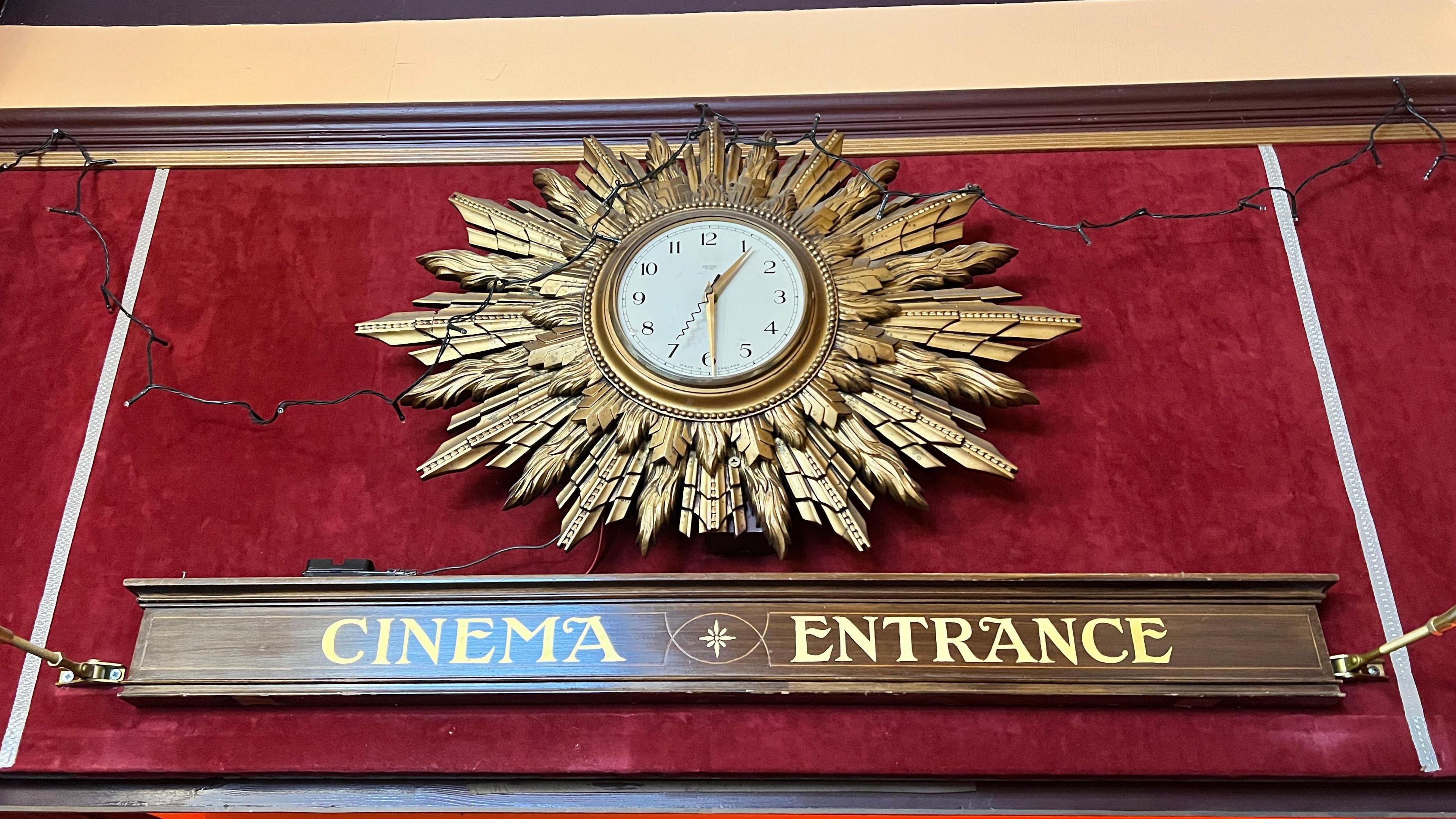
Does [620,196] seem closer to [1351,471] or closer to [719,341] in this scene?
[719,341]

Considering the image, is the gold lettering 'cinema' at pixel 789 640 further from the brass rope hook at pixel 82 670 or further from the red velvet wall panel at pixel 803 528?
the brass rope hook at pixel 82 670

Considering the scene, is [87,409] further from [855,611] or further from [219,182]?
[855,611]

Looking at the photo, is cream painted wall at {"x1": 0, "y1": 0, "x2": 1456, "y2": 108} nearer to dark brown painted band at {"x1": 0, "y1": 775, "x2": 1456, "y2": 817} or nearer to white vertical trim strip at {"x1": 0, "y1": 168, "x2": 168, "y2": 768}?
white vertical trim strip at {"x1": 0, "y1": 168, "x2": 168, "y2": 768}

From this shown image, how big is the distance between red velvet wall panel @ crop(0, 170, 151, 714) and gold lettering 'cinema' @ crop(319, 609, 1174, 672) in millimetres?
697

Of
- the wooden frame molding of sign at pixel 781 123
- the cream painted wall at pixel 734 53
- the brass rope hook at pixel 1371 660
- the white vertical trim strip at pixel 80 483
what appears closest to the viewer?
the brass rope hook at pixel 1371 660

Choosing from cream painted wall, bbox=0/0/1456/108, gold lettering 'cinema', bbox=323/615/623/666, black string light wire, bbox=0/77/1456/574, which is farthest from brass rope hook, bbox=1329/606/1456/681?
cream painted wall, bbox=0/0/1456/108

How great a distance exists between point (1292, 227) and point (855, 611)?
142 cm

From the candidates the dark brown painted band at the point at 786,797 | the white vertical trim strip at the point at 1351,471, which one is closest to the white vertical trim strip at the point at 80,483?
the dark brown painted band at the point at 786,797

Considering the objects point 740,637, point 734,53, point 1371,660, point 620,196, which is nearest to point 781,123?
point 734,53

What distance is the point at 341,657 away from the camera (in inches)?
89.8

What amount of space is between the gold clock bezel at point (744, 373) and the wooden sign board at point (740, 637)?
1.19ft

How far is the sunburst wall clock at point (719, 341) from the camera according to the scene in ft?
7.97

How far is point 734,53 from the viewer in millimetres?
3115

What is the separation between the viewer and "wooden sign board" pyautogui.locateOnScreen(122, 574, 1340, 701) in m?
2.23
